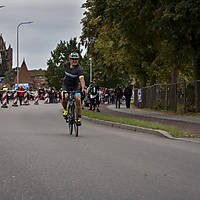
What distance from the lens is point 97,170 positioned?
6.32 meters

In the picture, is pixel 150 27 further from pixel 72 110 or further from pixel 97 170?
pixel 97 170

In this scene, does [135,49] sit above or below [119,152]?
above

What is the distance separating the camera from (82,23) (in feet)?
87.5

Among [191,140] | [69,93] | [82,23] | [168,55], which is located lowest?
[191,140]

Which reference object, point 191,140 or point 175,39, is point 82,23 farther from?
point 191,140

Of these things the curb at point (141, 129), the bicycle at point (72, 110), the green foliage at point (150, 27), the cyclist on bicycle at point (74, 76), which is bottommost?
the curb at point (141, 129)

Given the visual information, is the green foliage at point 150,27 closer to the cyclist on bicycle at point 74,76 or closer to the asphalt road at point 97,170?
the cyclist on bicycle at point 74,76

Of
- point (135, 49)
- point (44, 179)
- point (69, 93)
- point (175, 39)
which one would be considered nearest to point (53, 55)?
point (135, 49)

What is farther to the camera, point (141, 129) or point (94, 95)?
point (94, 95)

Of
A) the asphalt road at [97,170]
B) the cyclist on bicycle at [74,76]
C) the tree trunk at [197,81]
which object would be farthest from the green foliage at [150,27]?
the asphalt road at [97,170]

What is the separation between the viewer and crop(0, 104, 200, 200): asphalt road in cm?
494

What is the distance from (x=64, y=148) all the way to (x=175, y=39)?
14064 millimetres

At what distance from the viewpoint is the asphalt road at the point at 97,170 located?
16.2 ft

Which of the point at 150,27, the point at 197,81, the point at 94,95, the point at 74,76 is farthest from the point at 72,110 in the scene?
the point at 197,81
